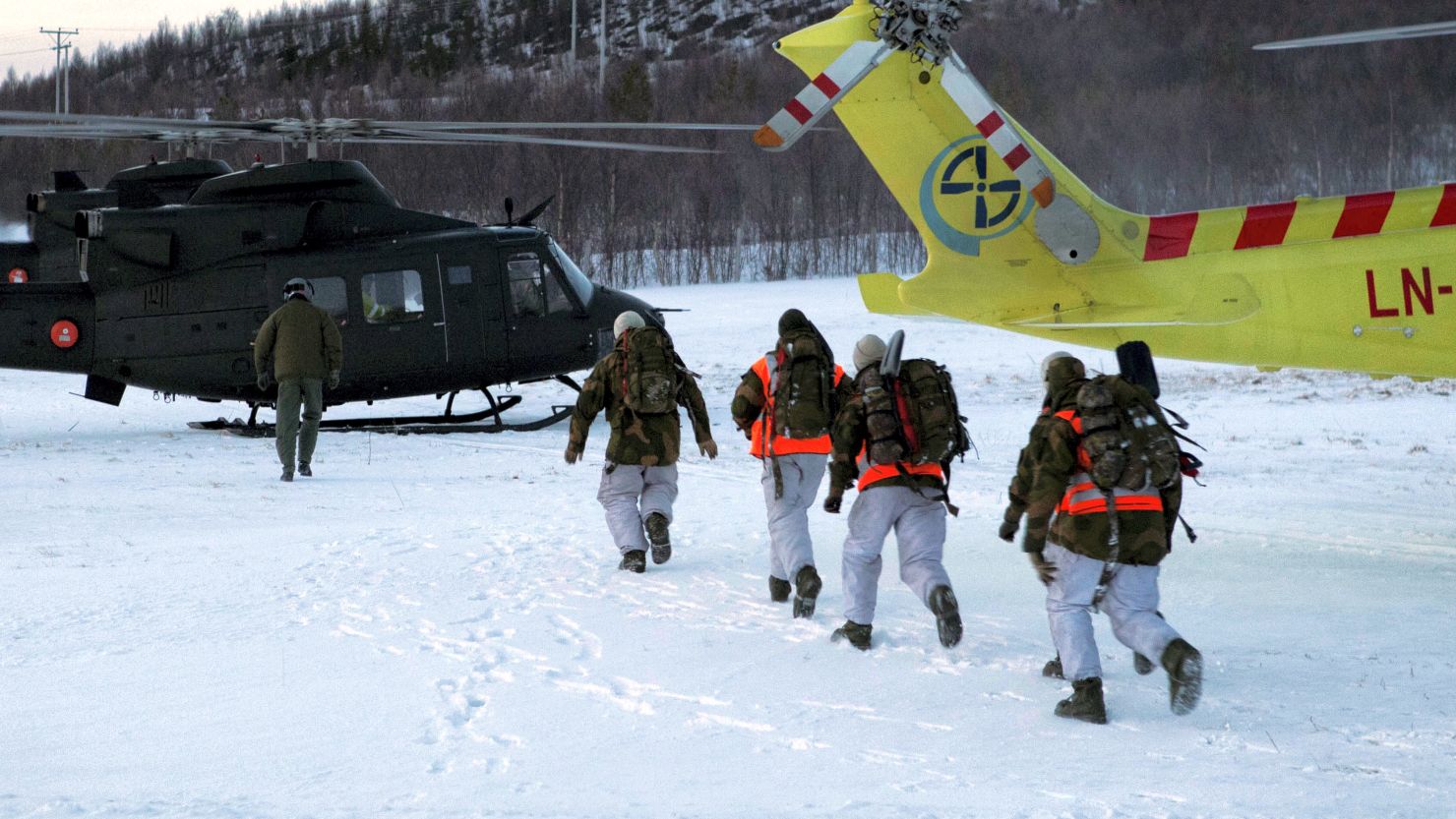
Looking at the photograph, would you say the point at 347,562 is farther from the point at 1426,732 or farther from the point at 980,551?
the point at 1426,732

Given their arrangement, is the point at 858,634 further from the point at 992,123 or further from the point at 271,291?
the point at 271,291

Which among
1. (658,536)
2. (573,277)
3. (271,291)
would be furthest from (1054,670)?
(271,291)

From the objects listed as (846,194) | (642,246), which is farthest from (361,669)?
(846,194)

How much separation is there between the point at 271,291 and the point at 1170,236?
29.4 feet

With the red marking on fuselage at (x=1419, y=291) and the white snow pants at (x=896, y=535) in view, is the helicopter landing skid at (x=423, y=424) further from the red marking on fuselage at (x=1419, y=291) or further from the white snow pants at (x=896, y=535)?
the white snow pants at (x=896, y=535)

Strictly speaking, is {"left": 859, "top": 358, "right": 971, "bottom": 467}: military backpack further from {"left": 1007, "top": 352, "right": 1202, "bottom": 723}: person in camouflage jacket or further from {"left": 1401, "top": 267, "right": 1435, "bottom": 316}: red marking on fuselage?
{"left": 1401, "top": 267, "right": 1435, "bottom": 316}: red marking on fuselage

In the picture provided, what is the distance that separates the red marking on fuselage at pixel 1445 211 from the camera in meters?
8.34

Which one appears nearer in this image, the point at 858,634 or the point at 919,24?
the point at 858,634

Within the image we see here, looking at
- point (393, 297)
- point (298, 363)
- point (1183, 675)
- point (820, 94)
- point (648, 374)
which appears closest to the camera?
point (1183, 675)

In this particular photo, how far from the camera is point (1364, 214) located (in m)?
8.49

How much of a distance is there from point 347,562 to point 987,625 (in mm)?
3647

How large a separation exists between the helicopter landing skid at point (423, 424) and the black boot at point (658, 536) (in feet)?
22.4

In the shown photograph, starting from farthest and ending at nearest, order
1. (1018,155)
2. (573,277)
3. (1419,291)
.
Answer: (573,277), (1018,155), (1419,291)

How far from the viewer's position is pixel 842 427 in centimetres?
610
